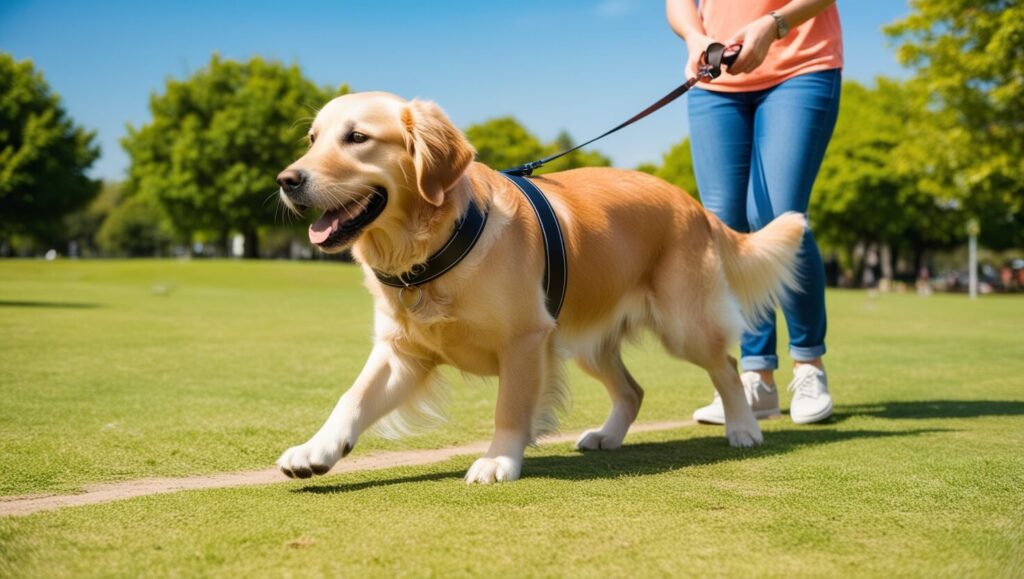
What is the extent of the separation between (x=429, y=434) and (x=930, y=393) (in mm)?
4044

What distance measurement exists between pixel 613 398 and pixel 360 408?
5.20ft

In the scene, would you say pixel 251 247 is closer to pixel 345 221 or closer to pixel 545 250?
pixel 545 250

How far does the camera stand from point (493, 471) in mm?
3557

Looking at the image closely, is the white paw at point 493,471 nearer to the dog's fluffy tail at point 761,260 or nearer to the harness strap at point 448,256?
the harness strap at point 448,256

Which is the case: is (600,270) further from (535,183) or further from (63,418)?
(63,418)

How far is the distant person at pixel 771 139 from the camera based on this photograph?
17.6ft

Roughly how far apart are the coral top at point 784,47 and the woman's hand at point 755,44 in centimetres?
37

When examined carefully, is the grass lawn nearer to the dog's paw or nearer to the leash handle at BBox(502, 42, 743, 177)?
the dog's paw

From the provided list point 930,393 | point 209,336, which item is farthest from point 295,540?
point 209,336

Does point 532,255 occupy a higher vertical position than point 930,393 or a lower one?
higher

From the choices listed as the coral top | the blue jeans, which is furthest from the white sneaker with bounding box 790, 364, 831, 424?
the coral top

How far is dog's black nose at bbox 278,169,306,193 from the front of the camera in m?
3.36

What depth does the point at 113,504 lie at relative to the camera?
3084 mm

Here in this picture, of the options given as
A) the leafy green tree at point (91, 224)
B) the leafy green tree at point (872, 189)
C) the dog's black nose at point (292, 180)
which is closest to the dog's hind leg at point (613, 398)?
the dog's black nose at point (292, 180)
